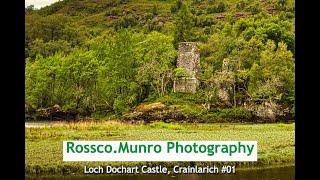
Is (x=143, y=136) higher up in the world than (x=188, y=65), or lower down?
lower down

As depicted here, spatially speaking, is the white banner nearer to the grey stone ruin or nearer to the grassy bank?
the grassy bank

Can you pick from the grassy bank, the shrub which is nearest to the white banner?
the grassy bank

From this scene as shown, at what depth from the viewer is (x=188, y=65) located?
698 cm

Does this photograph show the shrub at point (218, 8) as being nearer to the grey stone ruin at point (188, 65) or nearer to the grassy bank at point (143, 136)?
the grey stone ruin at point (188, 65)

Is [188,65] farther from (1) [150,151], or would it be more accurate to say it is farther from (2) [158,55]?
(1) [150,151]

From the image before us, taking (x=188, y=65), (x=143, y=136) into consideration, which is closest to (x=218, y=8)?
(x=188, y=65)

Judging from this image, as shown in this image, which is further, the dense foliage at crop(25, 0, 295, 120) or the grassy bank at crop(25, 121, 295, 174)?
the dense foliage at crop(25, 0, 295, 120)

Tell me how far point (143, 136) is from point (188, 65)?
782 mm

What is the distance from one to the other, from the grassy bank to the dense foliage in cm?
15

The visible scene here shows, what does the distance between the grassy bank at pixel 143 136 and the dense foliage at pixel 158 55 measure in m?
0.15

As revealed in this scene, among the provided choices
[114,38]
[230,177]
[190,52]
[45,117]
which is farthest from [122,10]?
[230,177]

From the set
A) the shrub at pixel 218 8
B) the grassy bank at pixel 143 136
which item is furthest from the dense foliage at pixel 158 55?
the grassy bank at pixel 143 136

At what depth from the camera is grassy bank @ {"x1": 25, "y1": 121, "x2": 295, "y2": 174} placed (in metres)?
6.69

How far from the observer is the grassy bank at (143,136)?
6688 millimetres
